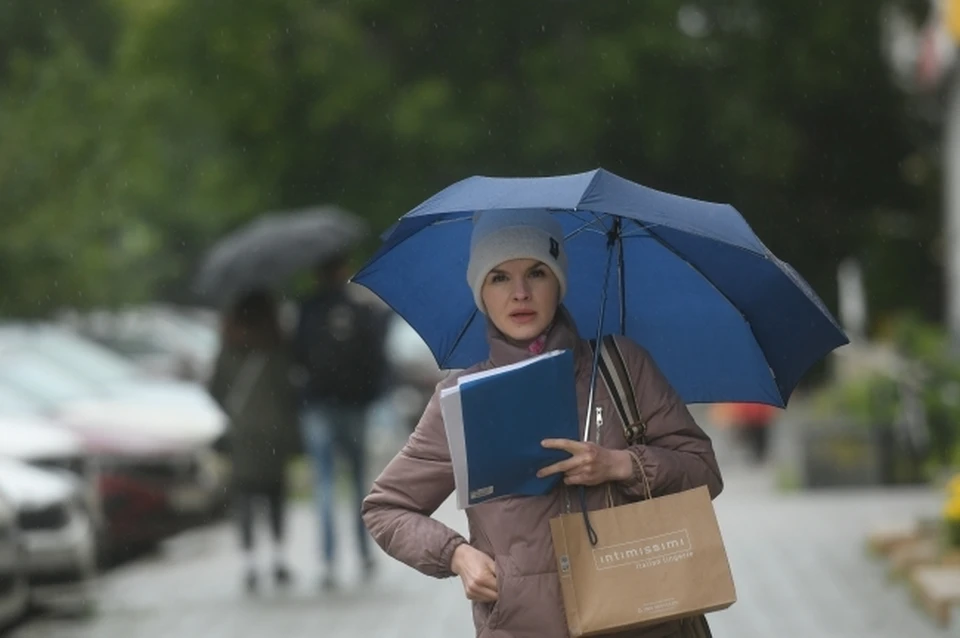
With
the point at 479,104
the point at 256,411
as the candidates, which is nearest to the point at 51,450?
the point at 256,411

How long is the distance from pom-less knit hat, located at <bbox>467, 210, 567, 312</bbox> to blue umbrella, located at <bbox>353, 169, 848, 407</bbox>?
164 mm

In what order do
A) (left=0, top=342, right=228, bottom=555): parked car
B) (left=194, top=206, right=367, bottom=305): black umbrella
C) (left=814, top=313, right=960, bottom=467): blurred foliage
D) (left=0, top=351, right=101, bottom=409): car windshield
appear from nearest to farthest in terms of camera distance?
1. (left=194, top=206, right=367, bottom=305): black umbrella
2. (left=0, top=342, right=228, bottom=555): parked car
3. (left=0, top=351, right=101, bottom=409): car windshield
4. (left=814, top=313, right=960, bottom=467): blurred foliage

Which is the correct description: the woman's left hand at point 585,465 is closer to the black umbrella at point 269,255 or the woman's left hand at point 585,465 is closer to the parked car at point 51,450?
the parked car at point 51,450

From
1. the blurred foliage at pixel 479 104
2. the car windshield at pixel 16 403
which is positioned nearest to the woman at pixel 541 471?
the car windshield at pixel 16 403

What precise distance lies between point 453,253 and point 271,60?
24.7 m

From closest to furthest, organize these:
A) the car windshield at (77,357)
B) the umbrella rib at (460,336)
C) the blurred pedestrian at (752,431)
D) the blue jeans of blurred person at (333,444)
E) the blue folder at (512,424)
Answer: the blue folder at (512,424)
the umbrella rib at (460,336)
the blue jeans of blurred person at (333,444)
the car windshield at (77,357)
the blurred pedestrian at (752,431)

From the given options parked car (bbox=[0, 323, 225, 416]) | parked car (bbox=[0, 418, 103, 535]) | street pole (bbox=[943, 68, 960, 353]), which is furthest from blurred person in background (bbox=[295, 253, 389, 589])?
street pole (bbox=[943, 68, 960, 353])

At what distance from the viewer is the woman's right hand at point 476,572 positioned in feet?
13.8

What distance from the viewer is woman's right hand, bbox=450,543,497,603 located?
4211mm

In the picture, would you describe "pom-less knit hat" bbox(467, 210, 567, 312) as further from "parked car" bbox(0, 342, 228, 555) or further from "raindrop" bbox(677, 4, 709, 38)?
"raindrop" bbox(677, 4, 709, 38)

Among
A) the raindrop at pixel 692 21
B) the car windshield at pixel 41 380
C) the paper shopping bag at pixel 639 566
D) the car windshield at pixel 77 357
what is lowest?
the paper shopping bag at pixel 639 566

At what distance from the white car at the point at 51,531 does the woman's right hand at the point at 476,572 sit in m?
6.88

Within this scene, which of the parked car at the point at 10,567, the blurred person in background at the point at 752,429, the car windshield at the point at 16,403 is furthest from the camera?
the blurred person in background at the point at 752,429

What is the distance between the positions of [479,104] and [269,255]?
51.5ft
